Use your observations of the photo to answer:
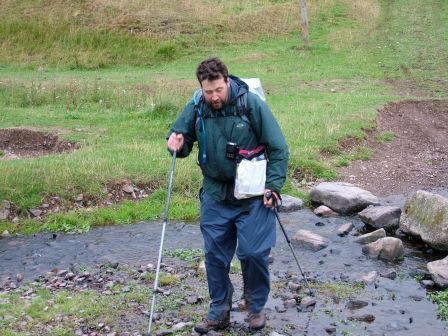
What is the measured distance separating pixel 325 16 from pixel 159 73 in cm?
1421

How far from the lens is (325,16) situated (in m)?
37.5

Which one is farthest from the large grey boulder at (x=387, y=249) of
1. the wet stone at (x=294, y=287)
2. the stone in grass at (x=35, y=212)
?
the stone in grass at (x=35, y=212)

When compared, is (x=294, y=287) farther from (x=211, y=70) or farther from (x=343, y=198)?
(x=343, y=198)

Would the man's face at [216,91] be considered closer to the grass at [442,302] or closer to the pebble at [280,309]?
the pebble at [280,309]

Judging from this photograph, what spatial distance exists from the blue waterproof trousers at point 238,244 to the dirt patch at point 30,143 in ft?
31.4

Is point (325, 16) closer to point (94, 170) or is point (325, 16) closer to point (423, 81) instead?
point (423, 81)

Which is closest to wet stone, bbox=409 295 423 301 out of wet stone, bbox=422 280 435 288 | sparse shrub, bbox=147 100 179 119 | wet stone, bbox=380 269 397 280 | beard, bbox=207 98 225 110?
wet stone, bbox=422 280 435 288

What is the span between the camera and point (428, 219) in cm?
1052

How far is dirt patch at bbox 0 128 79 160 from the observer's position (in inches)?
631

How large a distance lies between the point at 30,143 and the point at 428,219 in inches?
410

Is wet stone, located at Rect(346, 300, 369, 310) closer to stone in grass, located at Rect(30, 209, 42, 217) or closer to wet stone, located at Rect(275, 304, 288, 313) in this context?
wet stone, located at Rect(275, 304, 288, 313)

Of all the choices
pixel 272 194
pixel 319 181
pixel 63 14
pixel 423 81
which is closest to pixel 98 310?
pixel 272 194

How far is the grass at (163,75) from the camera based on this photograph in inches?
505

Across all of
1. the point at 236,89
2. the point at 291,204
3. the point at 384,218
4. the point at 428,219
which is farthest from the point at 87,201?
the point at 236,89
